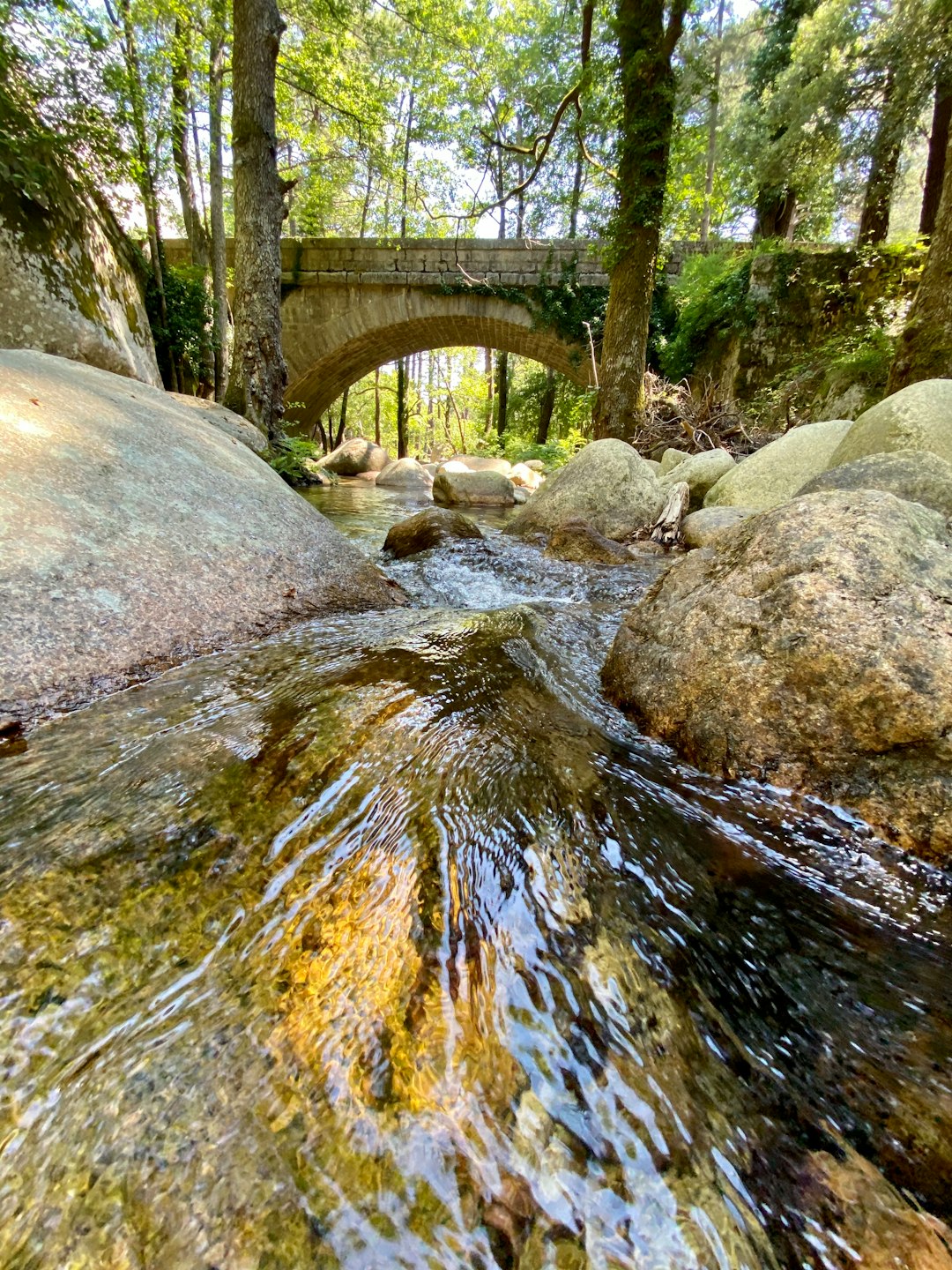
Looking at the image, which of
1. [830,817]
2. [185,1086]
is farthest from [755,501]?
[185,1086]

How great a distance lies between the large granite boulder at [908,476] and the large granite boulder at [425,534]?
282 centimetres

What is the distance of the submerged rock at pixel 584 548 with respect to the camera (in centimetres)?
465

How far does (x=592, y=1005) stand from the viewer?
0.84 meters

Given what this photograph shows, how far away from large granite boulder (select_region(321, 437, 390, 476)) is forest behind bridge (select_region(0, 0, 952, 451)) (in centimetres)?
605

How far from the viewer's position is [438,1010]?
0.79 meters

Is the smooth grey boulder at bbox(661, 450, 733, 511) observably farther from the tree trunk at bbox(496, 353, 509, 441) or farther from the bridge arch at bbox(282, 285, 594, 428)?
the tree trunk at bbox(496, 353, 509, 441)

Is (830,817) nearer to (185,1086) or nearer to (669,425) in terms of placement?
(185,1086)

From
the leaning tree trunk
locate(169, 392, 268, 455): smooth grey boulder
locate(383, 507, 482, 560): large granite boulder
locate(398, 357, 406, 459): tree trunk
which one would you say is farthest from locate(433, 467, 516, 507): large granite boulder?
locate(398, 357, 406, 459): tree trunk

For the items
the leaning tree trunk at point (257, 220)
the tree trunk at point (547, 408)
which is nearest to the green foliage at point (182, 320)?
the leaning tree trunk at point (257, 220)

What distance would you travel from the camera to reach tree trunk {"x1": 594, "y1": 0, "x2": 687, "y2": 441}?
6246 mm

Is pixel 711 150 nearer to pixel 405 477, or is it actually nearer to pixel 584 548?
pixel 405 477

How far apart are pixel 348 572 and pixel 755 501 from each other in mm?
4192

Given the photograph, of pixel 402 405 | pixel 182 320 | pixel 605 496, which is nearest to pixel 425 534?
pixel 605 496

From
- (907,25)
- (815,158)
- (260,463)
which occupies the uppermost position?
(907,25)
